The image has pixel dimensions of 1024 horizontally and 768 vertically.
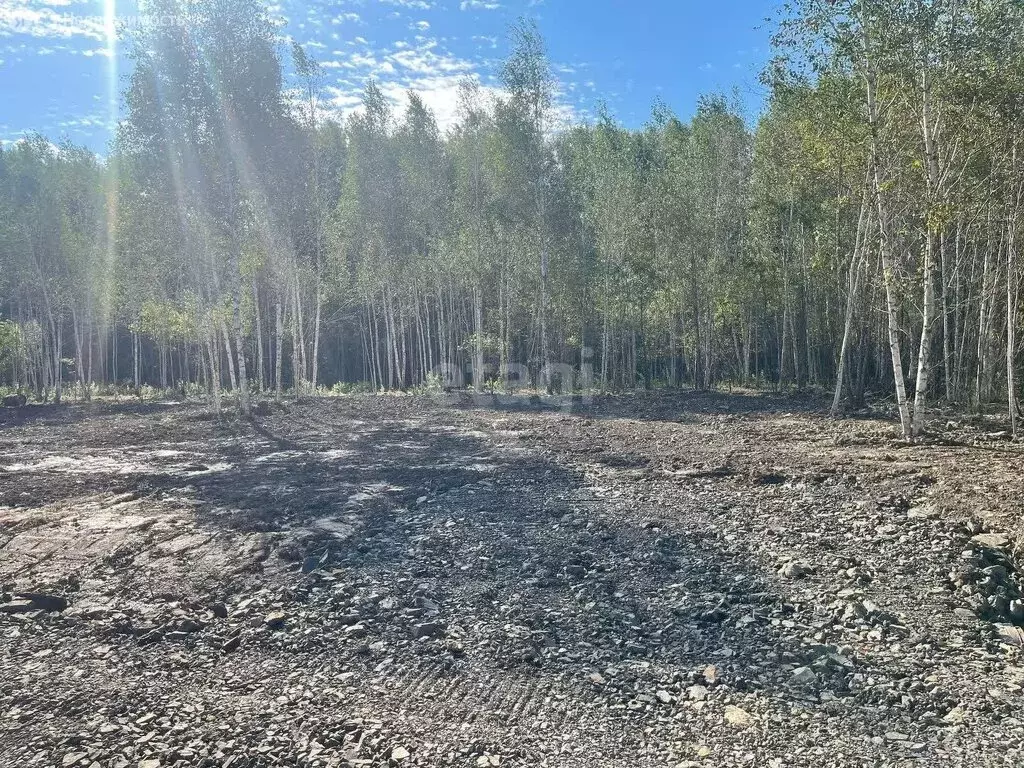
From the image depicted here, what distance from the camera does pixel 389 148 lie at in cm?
2780

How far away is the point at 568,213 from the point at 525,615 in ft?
74.3

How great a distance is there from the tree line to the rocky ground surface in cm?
622

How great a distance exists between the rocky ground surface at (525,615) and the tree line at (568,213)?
20.4 ft

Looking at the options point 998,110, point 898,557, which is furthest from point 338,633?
point 998,110

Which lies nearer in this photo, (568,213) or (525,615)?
(525,615)

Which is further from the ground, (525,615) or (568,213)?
(568,213)

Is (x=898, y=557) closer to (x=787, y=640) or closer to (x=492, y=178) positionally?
(x=787, y=640)

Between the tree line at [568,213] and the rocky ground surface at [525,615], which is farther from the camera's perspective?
the tree line at [568,213]

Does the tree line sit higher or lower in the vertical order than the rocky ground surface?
higher

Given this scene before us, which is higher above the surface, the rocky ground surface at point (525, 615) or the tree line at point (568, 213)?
the tree line at point (568, 213)

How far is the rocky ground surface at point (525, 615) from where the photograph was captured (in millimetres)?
3611

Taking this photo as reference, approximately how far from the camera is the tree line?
39.9 feet

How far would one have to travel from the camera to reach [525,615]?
5.23 m

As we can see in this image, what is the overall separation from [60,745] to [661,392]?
25181 millimetres
